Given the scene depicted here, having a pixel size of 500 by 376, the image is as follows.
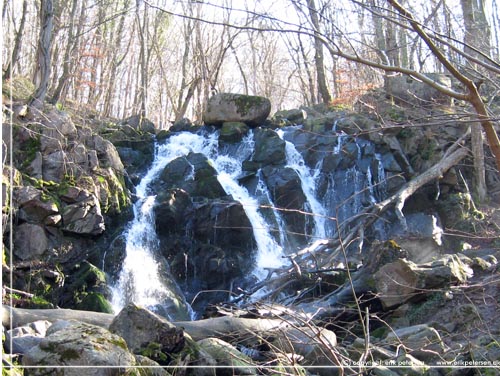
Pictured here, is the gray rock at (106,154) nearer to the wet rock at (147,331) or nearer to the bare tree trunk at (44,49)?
the bare tree trunk at (44,49)

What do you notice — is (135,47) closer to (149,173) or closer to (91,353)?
(149,173)

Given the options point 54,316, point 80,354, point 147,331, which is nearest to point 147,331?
point 147,331

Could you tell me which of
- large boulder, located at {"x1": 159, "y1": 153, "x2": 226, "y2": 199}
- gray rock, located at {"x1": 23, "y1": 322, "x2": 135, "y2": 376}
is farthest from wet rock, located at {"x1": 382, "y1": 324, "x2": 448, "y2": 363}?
large boulder, located at {"x1": 159, "y1": 153, "x2": 226, "y2": 199}

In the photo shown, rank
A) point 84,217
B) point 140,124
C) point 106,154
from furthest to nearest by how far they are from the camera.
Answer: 1. point 140,124
2. point 106,154
3. point 84,217

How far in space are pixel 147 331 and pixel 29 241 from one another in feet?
18.1

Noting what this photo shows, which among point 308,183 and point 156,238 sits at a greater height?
point 308,183

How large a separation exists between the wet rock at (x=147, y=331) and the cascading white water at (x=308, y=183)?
6679 millimetres

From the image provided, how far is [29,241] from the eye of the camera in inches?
384

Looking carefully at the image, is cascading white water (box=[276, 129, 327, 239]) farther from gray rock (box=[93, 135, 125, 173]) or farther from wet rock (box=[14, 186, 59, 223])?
wet rock (box=[14, 186, 59, 223])

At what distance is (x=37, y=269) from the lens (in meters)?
9.59

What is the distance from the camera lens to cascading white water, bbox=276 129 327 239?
39.0 ft

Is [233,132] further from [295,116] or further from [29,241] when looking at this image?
[29,241]

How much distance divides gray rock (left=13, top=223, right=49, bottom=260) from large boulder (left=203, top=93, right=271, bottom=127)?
658 centimetres

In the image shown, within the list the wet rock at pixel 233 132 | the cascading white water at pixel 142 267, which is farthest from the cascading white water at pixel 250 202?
the cascading white water at pixel 142 267
